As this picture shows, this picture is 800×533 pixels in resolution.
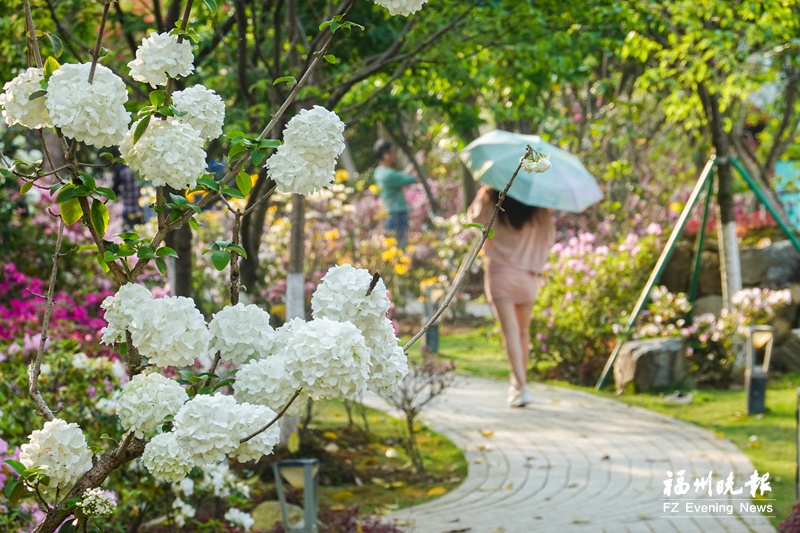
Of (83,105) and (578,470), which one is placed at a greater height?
(83,105)

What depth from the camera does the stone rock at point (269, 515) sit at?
16.7ft

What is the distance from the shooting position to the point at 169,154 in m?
2.33

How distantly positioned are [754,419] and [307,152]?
235 inches

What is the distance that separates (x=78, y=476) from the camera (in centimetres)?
245

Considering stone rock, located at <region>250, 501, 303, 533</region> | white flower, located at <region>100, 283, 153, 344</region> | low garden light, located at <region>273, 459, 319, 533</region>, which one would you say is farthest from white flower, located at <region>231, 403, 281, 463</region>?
stone rock, located at <region>250, 501, 303, 533</region>

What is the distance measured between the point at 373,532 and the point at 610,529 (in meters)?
1.18

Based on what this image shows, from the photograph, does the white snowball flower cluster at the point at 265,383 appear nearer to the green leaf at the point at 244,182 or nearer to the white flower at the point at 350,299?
the white flower at the point at 350,299

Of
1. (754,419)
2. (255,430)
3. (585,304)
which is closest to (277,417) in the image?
(255,430)

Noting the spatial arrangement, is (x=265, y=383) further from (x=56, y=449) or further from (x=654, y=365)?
(x=654, y=365)

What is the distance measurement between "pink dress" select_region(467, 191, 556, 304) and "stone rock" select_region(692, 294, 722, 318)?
2.94m

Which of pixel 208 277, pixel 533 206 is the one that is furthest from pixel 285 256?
pixel 533 206

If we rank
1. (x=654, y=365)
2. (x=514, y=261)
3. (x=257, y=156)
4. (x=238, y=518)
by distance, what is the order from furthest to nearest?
(x=654, y=365), (x=514, y=261), (x=238, y=518), (x=257, y=156)

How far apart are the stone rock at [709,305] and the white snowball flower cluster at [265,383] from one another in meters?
8.58

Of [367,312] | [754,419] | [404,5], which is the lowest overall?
[754,419]
